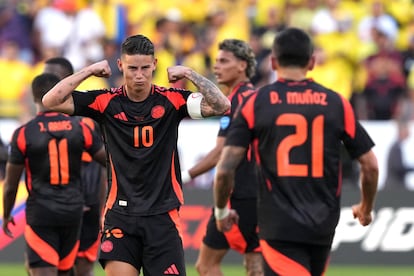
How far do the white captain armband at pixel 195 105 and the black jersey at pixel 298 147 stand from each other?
114 centimetres

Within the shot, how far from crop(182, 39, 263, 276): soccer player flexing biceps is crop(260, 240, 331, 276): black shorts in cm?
338

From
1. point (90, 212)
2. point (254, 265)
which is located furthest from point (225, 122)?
point (90, 212)

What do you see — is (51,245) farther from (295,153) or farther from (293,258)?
(295,153)

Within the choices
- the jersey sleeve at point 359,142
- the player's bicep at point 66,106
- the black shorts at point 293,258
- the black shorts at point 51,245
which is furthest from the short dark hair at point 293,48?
the black shorts at point 51,245

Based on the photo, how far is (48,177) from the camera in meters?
11.6

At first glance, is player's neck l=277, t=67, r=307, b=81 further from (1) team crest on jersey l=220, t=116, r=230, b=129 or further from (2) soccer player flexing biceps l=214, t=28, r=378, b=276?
(1) team crest on jersey l=220, t=116, r=230, b=129

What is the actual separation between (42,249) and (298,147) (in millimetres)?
4158

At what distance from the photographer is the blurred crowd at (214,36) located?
824 inches

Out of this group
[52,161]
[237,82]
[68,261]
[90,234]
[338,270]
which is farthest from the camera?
[338,270]

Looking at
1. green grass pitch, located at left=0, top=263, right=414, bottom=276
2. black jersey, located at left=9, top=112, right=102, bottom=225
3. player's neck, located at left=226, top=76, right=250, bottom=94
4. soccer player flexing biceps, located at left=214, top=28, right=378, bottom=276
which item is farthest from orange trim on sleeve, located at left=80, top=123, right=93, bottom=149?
green grass pitch, located at left=0, top=263, right=414, bottom=276

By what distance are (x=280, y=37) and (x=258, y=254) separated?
14.1 feet

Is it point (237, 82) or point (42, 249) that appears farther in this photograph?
point (237, 82)

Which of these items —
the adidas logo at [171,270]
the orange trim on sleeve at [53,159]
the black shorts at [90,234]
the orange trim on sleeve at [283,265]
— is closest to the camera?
the orange trim on sleeve at [283,265]

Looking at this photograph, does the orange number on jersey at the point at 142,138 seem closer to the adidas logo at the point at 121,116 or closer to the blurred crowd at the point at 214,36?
the adidas logo at the point at 121,116
